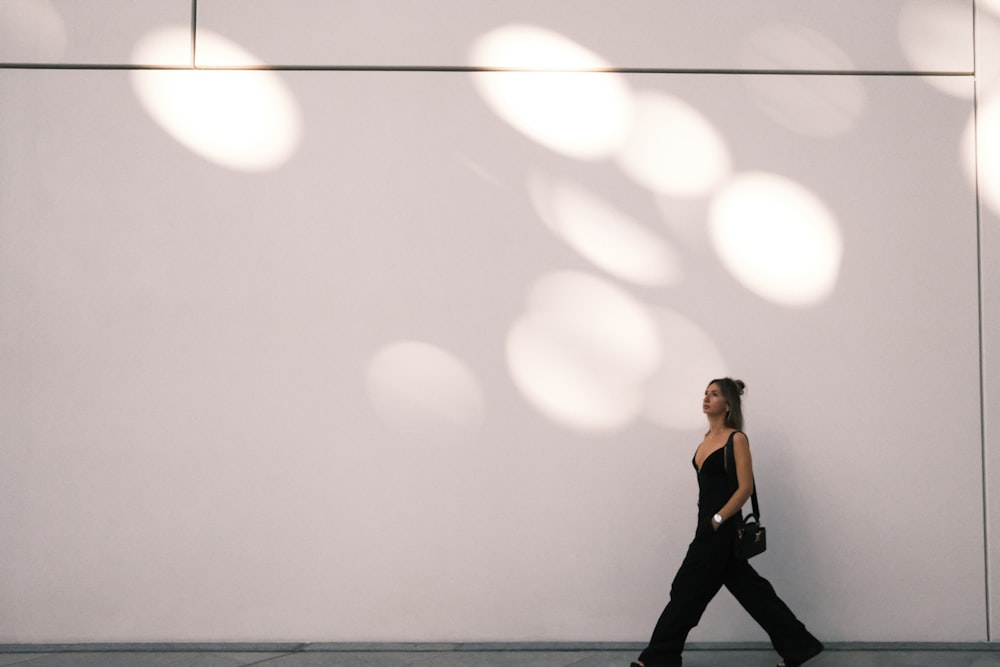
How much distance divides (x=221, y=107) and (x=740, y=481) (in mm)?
4028

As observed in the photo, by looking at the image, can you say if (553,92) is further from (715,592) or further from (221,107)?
(715,592)

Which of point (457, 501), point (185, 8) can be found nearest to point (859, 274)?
point (457, 501)

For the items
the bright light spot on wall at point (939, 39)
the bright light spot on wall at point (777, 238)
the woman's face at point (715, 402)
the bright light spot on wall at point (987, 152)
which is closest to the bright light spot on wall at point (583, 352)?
the woman's face at point (715, 402)

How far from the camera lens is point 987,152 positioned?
505 cm

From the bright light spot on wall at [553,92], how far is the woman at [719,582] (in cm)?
217

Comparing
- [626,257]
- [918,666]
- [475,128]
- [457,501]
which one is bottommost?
[918,666]

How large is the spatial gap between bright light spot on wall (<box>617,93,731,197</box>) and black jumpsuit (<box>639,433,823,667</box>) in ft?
5.79

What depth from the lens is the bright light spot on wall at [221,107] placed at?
5.10 m

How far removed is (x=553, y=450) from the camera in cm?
500

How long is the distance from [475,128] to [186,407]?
2.64 m

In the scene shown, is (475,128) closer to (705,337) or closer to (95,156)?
(705,337)

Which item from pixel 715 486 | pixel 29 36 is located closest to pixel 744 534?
pixel 715 486

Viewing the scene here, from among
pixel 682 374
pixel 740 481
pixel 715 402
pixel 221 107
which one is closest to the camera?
pixel 740 481

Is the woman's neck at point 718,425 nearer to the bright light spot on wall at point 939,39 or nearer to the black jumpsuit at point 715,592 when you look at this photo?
the black jumpsuit at point 715,592
